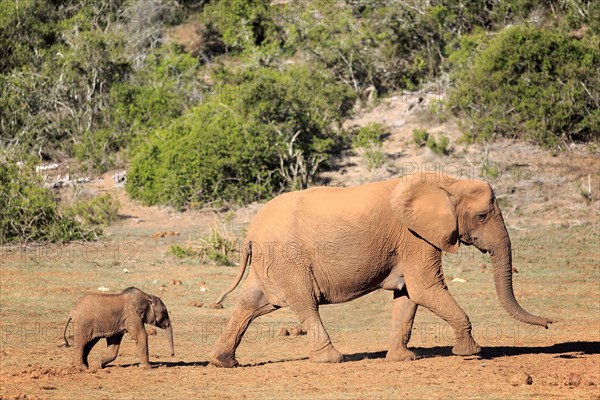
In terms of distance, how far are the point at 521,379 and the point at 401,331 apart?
5.91 ft

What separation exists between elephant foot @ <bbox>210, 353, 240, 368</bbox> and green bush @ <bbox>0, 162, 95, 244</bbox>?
1060 cm

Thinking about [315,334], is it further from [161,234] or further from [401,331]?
[161,234]

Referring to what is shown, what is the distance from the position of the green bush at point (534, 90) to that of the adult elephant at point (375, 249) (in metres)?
14.6

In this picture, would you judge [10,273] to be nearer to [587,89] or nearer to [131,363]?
[131,363]

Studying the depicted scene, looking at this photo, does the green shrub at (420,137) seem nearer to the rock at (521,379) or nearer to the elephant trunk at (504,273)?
the elephant trunk at (504,273)

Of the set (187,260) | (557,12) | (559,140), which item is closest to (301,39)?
(557,12)

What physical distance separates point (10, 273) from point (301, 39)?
16.4 meters

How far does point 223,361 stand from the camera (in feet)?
39.4

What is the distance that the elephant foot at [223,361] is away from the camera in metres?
12.0

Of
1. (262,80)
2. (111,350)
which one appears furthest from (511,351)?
(262,80)

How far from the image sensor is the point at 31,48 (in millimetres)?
34625

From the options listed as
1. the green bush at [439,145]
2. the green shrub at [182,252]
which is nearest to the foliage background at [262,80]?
the green bush at [439,145]

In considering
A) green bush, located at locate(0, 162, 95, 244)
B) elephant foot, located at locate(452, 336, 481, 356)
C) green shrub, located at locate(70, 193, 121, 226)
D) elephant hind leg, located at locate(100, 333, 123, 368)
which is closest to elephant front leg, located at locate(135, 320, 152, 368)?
elephant hind leg, located at locate(100, 333, 123, 368)

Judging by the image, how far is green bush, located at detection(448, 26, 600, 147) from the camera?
26.1m
